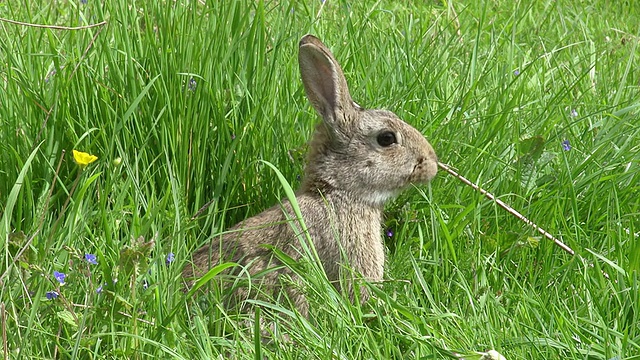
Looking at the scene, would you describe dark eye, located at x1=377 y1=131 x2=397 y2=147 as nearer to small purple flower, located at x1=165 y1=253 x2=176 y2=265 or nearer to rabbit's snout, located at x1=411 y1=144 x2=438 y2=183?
rabbit's snout, located at x1=411 y1=144 x2=438 y2=183

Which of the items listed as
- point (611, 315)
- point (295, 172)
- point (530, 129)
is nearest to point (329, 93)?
point (295, 172)

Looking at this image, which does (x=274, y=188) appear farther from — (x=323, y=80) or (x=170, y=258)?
(x=170, y=258)

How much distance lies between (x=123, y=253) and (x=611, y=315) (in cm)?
157

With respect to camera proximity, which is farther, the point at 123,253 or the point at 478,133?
the point at 478,133

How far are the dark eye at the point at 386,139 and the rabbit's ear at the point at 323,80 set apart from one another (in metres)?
0.16

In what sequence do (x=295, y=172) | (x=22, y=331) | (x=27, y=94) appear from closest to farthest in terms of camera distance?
(x=22, y=331), (x=27, y=94), (x=295, y=172)

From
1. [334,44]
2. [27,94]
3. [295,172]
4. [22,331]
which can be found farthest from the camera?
[334,44]

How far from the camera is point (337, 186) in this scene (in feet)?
13.6

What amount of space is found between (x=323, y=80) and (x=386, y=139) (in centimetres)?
35

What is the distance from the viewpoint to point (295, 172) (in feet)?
14.6

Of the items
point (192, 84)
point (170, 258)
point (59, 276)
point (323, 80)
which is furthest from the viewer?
point (192, 84)

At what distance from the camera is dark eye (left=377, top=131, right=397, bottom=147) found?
166 inches

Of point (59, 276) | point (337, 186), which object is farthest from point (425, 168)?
point (59, 276)

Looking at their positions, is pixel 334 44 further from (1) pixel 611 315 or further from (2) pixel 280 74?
(1) pixel 611 315
